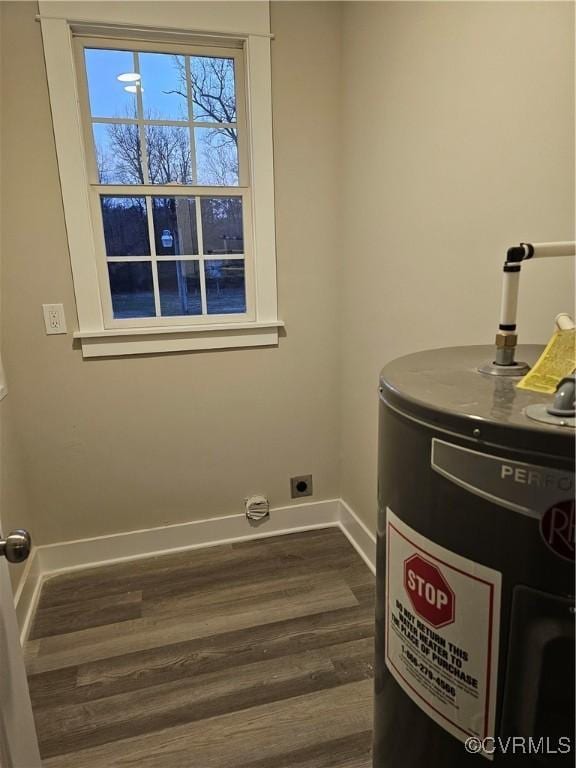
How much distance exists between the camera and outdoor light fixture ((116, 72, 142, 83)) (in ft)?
6.49

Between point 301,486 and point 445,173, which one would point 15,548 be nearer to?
point 445,173

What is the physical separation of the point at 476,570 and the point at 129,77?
7.33 ft

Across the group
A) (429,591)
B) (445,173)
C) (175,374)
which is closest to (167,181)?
(175,374)

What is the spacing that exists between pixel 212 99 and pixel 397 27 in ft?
2.74

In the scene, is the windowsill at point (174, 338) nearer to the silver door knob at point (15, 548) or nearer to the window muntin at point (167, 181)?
the window muntin at point (167, 181)

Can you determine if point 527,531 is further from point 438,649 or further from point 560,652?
point 438,649

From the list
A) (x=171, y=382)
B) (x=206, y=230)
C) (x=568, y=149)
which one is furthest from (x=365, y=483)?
(x=568, y=149)

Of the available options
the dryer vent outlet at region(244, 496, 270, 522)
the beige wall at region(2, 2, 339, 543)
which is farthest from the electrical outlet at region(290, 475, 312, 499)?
the dryer vent outlet at region(244, 496, 270, 522)

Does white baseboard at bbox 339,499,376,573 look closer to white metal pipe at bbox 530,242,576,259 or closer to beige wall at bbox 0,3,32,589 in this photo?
beige wall at bbox 0,3,32,589

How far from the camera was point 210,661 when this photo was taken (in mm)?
1724

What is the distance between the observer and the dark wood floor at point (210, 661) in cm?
142

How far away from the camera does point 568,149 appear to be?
3.50 feet

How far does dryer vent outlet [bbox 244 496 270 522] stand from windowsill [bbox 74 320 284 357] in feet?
2.61

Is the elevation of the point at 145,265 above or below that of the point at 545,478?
above
